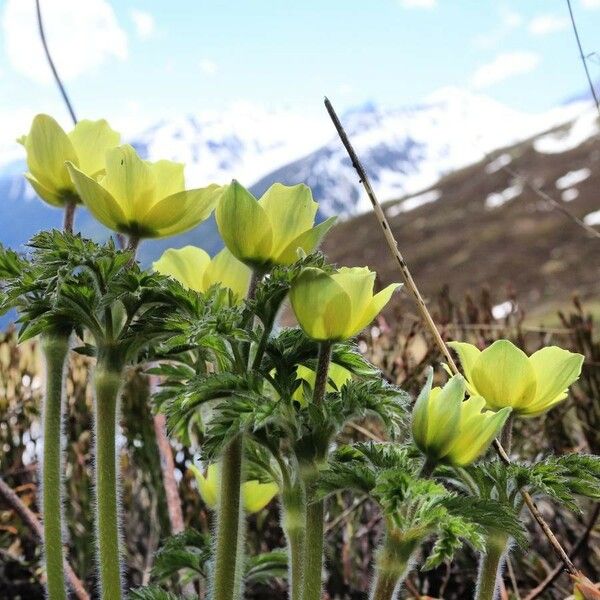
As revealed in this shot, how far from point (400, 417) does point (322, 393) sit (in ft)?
0.27

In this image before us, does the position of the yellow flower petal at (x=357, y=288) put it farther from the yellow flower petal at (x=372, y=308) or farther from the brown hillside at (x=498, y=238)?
the brown hillside at (x=498, y=238)

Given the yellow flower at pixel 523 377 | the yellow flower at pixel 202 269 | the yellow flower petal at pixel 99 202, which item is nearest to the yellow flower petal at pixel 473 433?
the yellow flower at pixel 523 377

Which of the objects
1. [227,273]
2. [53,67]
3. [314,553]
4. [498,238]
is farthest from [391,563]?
[498,238]

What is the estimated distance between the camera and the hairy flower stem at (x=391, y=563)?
79 cm

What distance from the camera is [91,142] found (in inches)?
42.1

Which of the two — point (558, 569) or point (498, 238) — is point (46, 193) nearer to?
point (558, 569)

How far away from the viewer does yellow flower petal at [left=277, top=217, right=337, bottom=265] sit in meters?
0.87

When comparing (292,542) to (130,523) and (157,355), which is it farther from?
(130,523)

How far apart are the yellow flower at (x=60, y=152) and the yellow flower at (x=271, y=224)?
247 mm

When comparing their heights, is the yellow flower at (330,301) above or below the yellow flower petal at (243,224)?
below

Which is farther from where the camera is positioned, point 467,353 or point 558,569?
point 558,569

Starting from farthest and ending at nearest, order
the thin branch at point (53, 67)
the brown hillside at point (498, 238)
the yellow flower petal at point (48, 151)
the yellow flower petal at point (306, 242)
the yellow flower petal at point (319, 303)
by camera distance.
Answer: the brown hillside at point (498, 238) → the thin branch at point (53, 67) → the yellow flower petal at point (48, 151) → the yellow flower petal at point (306, 242) → the yellow flower petal at point (319, 303)

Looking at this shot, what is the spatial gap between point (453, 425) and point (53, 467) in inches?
19.6

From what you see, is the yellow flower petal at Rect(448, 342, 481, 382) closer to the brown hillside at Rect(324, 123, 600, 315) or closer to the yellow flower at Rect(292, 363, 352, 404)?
the yellow flower at Rect(292, 363, 352, 404)
